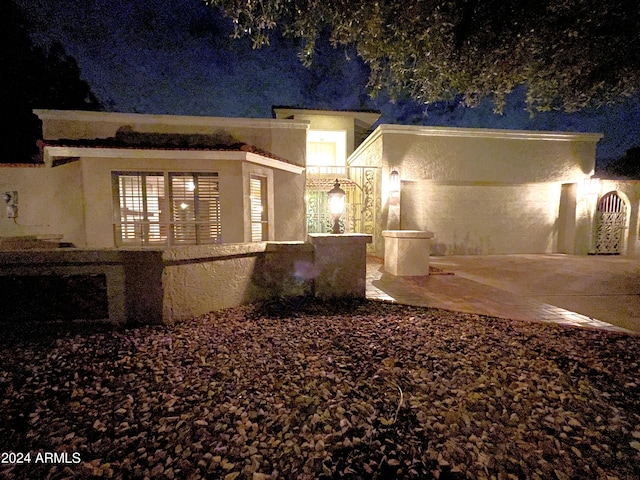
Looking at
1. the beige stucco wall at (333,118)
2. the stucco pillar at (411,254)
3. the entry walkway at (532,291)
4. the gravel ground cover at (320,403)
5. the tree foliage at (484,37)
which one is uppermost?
the beige stucco wall at (333,118)

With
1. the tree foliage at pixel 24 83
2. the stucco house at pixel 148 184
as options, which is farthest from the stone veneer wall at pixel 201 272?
the tree foliage at pixel 24 83

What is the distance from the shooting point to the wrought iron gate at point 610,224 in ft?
37.5

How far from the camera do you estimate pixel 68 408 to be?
224cm

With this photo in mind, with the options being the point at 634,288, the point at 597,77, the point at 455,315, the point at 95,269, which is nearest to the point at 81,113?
the point at 95,269

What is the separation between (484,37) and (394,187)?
5.79m

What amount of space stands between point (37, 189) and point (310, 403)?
11236 mm

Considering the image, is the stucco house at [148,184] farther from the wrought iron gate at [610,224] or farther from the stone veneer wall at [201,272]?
the wrought iron gate at [610,224]

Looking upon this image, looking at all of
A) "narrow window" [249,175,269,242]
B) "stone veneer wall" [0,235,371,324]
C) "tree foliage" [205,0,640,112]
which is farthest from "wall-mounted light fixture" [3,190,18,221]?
"tree foliage" [205,0,640,112]

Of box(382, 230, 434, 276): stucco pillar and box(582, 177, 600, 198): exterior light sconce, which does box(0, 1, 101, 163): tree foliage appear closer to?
box(382, 230, 434, 276): stucco pillar

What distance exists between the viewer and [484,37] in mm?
4477

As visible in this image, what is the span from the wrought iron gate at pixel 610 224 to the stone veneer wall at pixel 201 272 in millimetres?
12337

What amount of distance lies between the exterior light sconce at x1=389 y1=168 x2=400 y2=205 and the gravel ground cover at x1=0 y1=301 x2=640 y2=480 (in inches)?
275

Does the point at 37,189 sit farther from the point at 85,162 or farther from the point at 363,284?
the point at 363,284

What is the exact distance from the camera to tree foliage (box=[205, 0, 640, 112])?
13.2 feet
